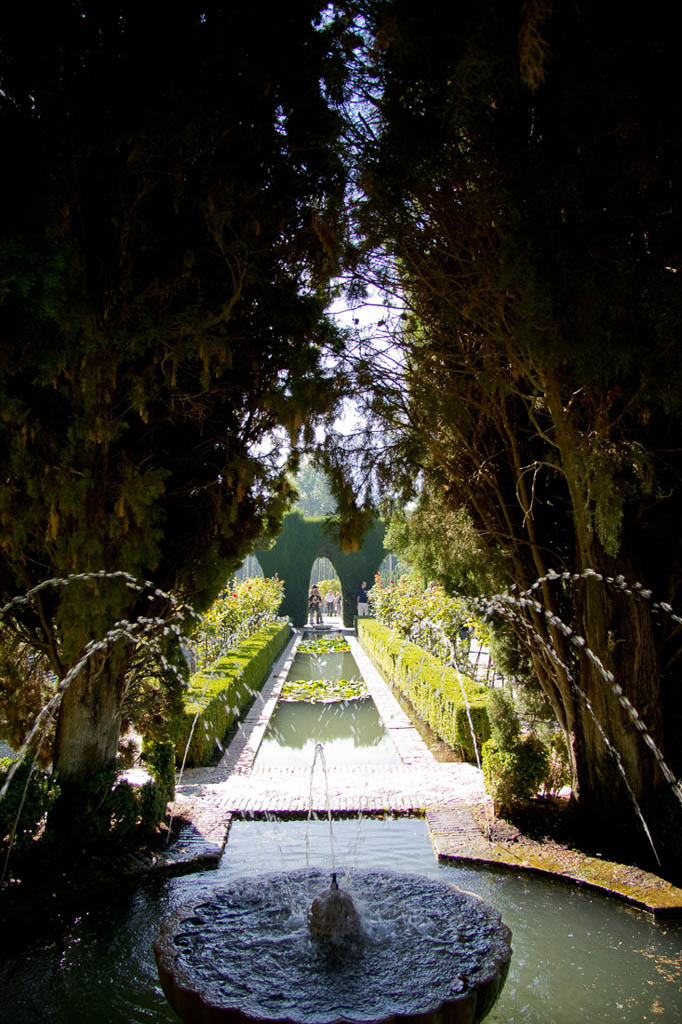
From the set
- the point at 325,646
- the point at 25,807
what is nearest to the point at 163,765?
the point at 25,807

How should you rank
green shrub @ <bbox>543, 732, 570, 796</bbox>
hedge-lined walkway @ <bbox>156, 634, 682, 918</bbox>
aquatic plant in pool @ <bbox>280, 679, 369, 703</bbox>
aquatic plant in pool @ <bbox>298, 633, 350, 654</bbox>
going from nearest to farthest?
hedge-lined walkway @ <bbox>156, 634, 682, 918</bbox> < green shrub @ <bbox>543, 732, 570, 796</bbox> < aquatic plant in pool @ <bbox>280, 679, 369, 703</bbox> < aquatic plant in pool @ <bbox>298, 633, 350, 654</bbox>

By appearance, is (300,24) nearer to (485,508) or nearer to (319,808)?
(485,508)

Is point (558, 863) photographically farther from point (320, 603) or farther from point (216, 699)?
point (320, 603)

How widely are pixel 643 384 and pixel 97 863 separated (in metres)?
4.69

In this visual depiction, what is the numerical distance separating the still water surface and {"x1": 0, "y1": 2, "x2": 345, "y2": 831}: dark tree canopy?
1433 mm

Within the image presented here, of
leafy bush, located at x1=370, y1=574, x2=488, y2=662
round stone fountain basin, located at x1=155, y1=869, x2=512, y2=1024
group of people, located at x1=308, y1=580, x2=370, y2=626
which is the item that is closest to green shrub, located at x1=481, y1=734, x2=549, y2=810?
round stone fountain basin, located at x1=155, y1=869, x2=512, y2=1024

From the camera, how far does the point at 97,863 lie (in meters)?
4.66

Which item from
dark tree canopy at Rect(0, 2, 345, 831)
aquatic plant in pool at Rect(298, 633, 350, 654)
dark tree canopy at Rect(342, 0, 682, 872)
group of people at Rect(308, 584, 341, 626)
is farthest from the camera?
group of people at Rect(308, 584, 341, 626)

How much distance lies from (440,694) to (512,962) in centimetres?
458

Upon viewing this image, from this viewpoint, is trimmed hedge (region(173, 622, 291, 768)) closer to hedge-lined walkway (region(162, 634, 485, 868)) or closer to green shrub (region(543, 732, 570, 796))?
hedge-lined walkway (region(162, 634, 485, 868))

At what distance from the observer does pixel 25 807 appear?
4535 millimetres

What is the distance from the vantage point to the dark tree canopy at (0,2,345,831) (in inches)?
143

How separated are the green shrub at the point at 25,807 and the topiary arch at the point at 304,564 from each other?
22.6 metres

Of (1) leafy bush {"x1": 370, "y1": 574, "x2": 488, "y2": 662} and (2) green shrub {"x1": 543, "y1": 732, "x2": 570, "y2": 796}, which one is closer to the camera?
(2) green shrub {"x1": 543, "y1": 732, "x2": 570, "y2": 796}
